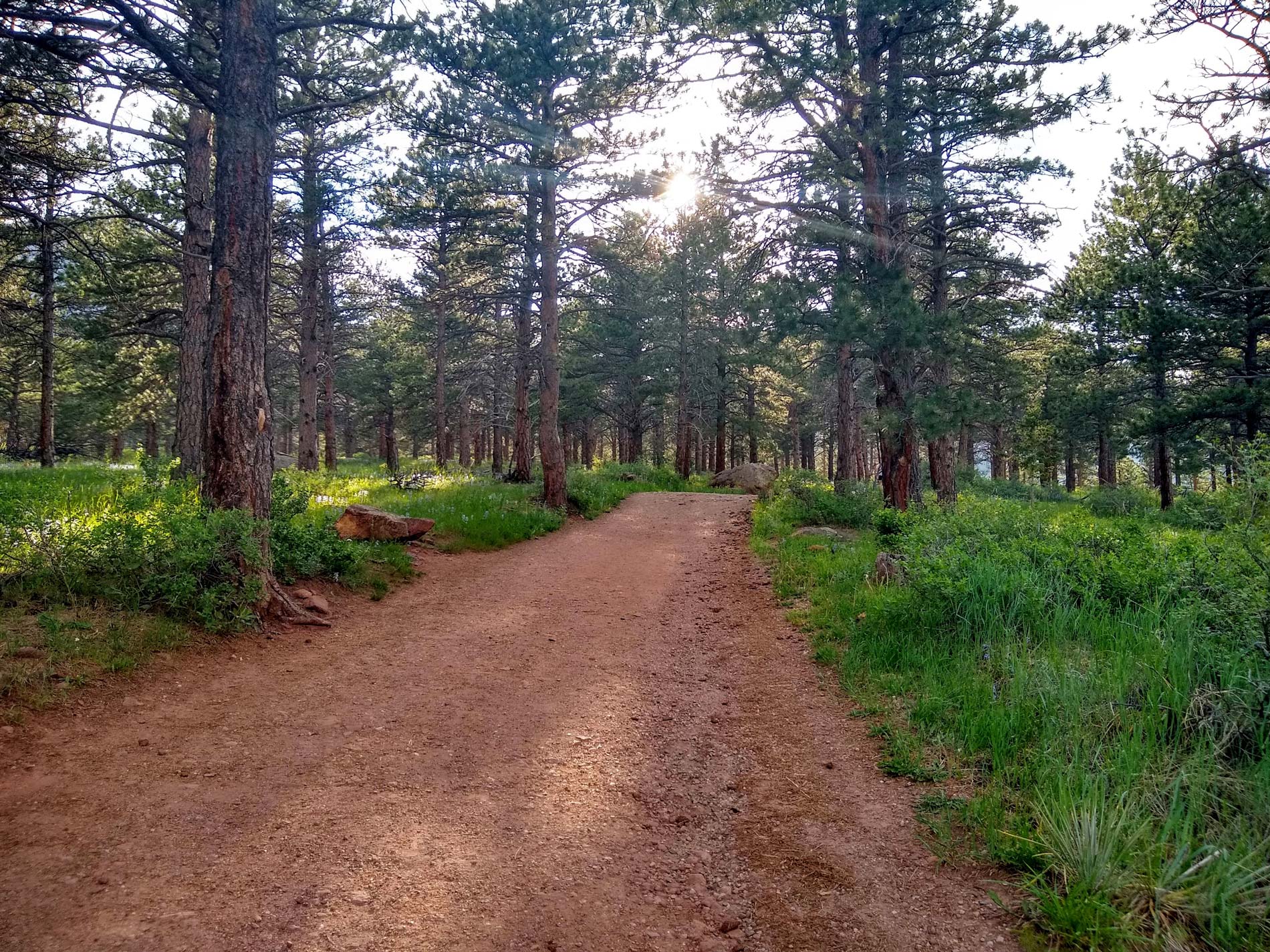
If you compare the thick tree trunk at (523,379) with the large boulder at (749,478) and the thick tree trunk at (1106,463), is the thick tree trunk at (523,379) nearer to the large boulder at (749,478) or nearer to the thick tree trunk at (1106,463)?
the large boulder at (749,478)

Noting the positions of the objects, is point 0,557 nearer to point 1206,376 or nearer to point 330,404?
point 330,404

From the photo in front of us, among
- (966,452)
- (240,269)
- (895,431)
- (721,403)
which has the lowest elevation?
(895,431)

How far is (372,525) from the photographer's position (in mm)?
9344

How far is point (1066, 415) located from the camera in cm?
2458

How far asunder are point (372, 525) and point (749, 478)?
1827 centimetres

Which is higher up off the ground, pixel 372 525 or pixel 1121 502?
pixel 372 525

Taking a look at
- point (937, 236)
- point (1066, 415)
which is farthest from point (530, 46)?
point (1066, 415)

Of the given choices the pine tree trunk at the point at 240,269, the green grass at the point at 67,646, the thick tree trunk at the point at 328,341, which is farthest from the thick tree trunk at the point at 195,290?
the thick tree trunk at the point at 328,341

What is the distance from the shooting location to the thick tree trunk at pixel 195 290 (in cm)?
1062

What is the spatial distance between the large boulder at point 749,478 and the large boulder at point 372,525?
16512 mm

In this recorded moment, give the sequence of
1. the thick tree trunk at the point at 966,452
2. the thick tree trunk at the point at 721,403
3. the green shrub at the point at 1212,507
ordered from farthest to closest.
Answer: the thick tree trunk at the point at 966,452 → the thick tree trunk at the point at 721,403 → the green shrub at the point at 1212,507

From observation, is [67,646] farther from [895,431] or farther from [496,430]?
[496,430]

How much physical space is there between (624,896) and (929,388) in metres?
11.5

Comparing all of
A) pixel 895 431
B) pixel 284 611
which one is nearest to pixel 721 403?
pixel 895 431
